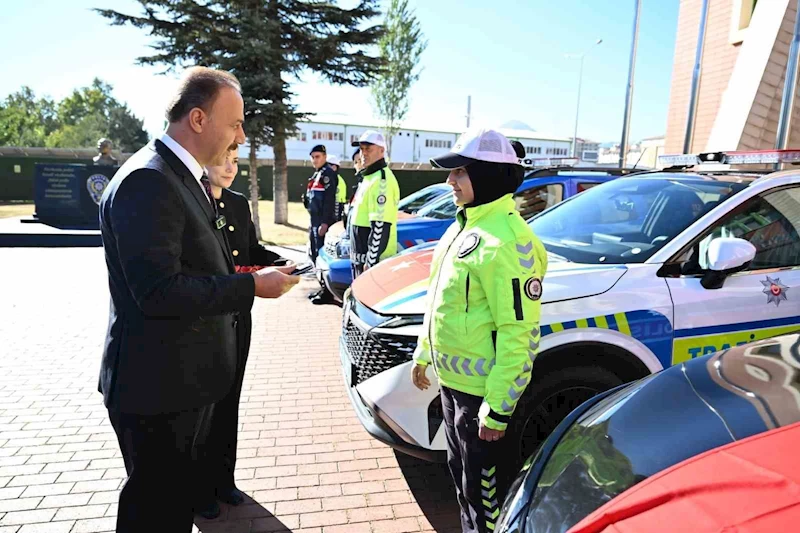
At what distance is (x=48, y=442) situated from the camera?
140 inches

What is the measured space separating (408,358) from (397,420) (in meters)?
0.31

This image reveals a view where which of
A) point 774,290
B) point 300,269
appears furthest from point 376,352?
point 774,290

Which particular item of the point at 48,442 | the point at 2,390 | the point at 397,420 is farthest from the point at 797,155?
the point at 2,390

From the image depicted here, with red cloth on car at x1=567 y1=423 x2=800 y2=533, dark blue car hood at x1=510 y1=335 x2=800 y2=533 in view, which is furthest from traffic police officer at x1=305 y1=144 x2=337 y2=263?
red cloth on car at x1=567 y1=423 x2=800 y2=533

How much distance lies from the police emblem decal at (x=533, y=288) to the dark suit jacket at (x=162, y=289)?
989mm

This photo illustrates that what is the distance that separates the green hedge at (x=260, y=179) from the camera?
22.0m

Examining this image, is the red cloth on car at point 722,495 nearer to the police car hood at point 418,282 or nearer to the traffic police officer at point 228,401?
the police car hood at point 418,282

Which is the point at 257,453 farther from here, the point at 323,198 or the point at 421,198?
the point at 421,198

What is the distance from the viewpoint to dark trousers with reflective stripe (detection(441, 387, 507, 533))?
7.00ft

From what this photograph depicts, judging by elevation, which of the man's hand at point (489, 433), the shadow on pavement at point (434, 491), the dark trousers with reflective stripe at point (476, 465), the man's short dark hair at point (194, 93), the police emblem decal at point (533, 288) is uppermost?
the man's short dark hair at point (194, 93)

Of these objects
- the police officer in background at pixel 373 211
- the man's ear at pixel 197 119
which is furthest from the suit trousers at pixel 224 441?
the police officer in background at pixel 373 211

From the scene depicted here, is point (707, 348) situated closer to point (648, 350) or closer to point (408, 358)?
point (648, 350)

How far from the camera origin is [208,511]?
2867 millimetres

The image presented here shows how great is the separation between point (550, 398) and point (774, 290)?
1433mm
